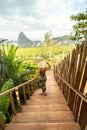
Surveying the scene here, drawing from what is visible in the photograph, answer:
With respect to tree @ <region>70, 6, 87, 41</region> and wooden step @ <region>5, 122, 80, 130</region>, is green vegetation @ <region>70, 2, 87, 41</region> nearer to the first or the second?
tree @ <region>70, 6, 87, 41</region>

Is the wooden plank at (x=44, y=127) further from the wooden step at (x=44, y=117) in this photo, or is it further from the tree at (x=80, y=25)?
the tree at (x=80, y=25)

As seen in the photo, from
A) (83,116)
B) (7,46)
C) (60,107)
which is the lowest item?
(60,107)

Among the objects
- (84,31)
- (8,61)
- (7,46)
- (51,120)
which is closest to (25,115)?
(51,120)

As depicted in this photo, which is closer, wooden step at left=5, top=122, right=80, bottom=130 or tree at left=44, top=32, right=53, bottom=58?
wooden step at left=5, top=122, right=80, bottom=130

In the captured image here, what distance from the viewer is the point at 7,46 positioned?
10.2 meters

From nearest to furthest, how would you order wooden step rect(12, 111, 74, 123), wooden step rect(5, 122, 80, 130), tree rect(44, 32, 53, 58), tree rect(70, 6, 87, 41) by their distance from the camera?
wooden step rect(5, 122, 80, 130)
wooden step rect(12, 111, 74, 123)
tree rect(70, 6, 87, 41)
tree rect(44, 32, 53, 58)

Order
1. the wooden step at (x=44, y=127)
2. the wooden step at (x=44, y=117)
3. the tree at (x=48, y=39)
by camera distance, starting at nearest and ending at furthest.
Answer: the wooden step at (x=44, y=127)
the wooden step at (x=44, y=117)
the tree at (x=48, y=39)

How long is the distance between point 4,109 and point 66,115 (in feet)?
6.14

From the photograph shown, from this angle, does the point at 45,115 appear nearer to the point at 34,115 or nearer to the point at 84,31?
the point at 34,115

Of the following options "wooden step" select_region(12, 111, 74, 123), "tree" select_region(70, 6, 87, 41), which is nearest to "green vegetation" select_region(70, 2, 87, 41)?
"tree" select_region(70, 6, 87, 41)

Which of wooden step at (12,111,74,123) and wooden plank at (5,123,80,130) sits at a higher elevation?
wooden plank at (5,123,80,130)

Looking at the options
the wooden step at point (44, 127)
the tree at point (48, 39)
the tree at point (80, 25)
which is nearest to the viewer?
the wooden step at point (44, 127)

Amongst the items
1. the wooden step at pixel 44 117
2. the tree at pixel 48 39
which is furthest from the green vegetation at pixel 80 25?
the tree at pixel 48 39

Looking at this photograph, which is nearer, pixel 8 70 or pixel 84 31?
pixel 8 70
